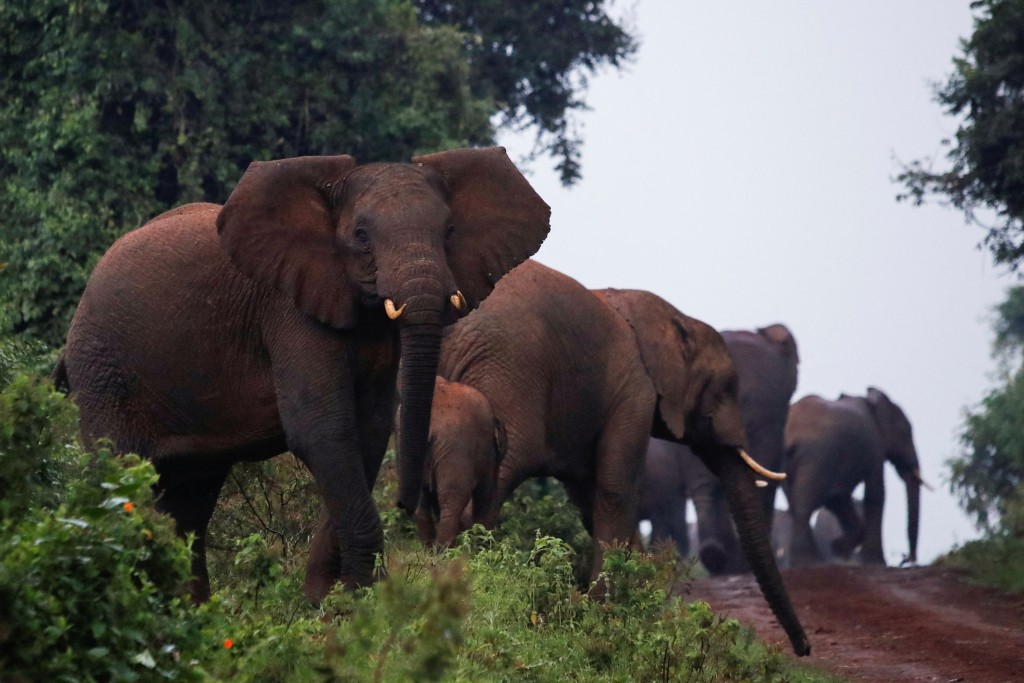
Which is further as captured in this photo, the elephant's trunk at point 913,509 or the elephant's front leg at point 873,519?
the elephant's trunk at point 913,509

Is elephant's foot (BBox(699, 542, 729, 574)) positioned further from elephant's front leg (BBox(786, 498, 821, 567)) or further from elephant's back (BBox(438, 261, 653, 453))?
elephant's back (BBox(438, 261, 653, 453))

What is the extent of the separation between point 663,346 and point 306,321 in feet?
15.3

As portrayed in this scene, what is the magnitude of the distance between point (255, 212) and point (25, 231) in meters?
8.78

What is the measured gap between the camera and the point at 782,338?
68.6 ft

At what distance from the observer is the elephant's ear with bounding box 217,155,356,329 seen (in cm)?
797

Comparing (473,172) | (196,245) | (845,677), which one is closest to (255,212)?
(196,245)

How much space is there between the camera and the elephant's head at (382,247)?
25.2 feet

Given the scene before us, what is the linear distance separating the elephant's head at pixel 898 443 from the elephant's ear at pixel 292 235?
54.2ft

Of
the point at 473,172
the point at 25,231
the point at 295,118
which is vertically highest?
the point at 295,118

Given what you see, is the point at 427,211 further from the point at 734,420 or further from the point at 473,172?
the point at 734,420

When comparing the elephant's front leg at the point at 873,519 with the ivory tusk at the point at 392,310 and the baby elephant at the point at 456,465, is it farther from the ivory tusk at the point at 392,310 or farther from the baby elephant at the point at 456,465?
the ivory tusk at the point at 392,310

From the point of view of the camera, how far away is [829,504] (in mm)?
23688

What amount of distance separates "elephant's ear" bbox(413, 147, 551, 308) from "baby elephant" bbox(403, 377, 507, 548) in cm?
125

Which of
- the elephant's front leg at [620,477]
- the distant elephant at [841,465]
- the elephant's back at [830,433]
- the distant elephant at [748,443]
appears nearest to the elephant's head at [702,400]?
the elephant's front leg at [620,477]
